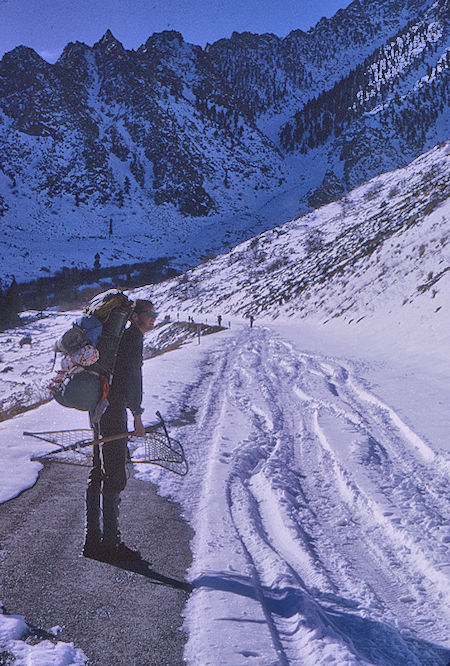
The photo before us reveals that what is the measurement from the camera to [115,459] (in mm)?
4266

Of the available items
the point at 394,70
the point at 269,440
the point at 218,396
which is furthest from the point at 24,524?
the point at 394,70

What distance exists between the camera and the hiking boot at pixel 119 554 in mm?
4109

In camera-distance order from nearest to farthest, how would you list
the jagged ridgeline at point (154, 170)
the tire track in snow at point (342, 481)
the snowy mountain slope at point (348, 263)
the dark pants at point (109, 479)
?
the tire track in snow at point (342, 481) < the dark pants at point (109, 479) < the snowy mountain slope at point (348, 263) < the jagged ridgeline at point (154, 170)

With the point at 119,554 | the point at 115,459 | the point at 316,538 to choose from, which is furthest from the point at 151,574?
the point at 316,538

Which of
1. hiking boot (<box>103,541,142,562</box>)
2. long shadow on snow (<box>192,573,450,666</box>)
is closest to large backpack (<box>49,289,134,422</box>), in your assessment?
hiking boot (<box>103,541,142,562</box>)

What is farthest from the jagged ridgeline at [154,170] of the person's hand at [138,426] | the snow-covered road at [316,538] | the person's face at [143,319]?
the person's hand at [138,426]

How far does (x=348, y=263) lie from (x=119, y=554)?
3582 centimetres

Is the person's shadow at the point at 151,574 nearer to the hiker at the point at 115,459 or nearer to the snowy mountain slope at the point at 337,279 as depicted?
the hiker at the point at 115,459

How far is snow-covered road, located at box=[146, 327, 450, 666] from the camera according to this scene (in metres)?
3.15

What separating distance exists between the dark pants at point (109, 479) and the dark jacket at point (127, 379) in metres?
0.08

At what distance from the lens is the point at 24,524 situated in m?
4.61

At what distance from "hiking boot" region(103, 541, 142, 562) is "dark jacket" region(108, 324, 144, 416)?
113 cm

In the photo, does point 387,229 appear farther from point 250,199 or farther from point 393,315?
point 250,199

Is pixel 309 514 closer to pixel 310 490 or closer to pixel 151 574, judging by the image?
pixel 310 490
